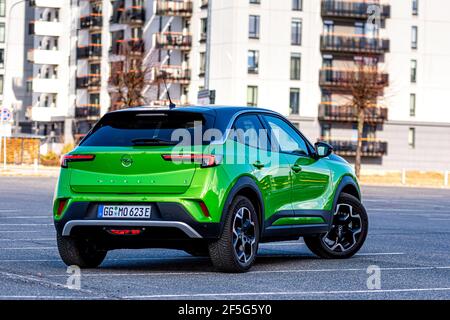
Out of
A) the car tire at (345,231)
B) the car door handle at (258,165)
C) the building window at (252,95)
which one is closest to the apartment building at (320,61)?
the building window at (252,95)

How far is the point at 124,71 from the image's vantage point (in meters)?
85.8

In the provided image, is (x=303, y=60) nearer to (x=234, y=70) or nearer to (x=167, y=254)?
(x=234, y=70)

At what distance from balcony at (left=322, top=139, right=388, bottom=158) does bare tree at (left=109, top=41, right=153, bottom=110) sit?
13.2 m

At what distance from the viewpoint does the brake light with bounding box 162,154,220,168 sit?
11.5 m

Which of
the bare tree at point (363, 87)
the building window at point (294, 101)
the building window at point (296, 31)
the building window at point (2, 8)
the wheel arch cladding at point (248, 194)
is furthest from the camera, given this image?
the building window at point (2, 8)

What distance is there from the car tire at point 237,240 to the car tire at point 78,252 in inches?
54.5

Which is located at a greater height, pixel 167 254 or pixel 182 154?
pixel 182 154

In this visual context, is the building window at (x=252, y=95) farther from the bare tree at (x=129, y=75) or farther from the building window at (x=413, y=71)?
the building window at (x=413, y=71)

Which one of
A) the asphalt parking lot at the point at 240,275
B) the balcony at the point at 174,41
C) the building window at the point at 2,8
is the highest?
the building window at the point at 2,8

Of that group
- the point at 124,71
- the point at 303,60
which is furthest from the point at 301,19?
the point at 124,71

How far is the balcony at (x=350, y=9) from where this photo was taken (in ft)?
273

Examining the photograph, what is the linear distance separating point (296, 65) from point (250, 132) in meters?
71.6

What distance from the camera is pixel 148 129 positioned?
1189 cm

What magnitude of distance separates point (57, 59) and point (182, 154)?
93840 millimetres
